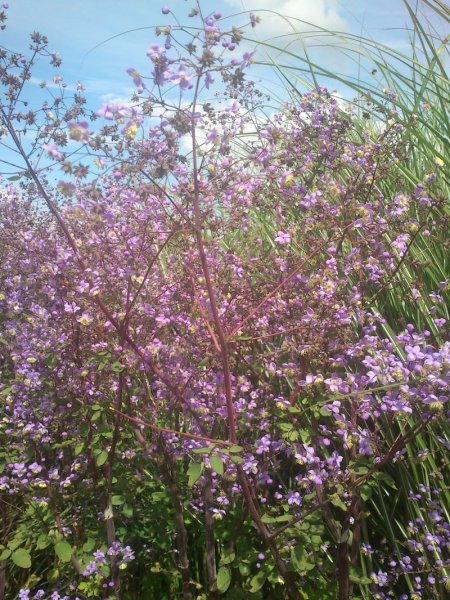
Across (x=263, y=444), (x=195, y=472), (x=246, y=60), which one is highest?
(x=246, y=60)

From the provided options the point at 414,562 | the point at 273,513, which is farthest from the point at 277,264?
the point at 414,562

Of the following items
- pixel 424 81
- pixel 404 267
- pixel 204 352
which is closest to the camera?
pixel 204 352

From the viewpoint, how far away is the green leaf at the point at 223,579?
2.47 m

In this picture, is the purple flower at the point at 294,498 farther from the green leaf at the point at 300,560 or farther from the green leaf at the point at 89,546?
the green leaf at the point at 89,546

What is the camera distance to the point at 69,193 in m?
1.99

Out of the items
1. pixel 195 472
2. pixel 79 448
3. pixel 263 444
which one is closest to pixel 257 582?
pixel 263 444

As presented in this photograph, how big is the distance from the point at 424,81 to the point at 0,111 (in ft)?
8.51

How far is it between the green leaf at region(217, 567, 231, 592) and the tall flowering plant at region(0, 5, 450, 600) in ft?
0.06

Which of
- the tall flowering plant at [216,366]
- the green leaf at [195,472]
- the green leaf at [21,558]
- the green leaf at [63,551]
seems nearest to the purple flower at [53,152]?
the tall flowering plant at [216,366]

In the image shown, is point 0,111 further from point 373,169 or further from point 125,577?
point 125,577

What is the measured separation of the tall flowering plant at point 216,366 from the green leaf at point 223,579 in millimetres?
17

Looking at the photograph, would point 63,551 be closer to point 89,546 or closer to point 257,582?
point 89,546

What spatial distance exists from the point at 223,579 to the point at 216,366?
99cm

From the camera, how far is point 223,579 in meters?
2.50
